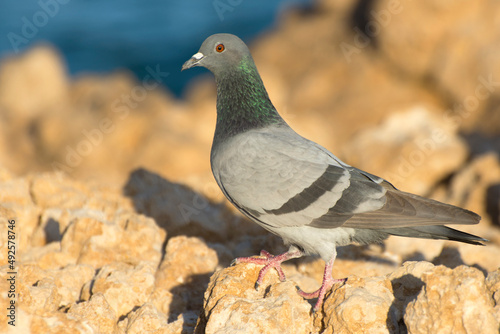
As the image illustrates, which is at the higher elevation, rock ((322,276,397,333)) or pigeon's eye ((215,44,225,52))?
pigeon's eye ((215,44,225,52))

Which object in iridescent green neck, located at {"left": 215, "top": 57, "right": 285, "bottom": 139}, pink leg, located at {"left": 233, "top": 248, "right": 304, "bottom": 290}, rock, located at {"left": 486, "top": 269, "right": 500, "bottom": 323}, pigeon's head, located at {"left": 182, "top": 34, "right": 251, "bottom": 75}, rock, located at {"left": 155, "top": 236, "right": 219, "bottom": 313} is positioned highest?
pigeon's head, located at {"left": 182, "top": 34, "right": 251, "bottom": 75}

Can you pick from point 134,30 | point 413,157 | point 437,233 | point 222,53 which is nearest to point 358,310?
point 437,233

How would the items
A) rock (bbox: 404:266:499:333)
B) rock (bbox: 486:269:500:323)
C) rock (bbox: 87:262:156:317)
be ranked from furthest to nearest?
rock (bbox: 87:262:156:317)
rock (bbox: 486:269:500:323)
rock (bbox: 404:266:499:333)

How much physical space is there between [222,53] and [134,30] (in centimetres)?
2721

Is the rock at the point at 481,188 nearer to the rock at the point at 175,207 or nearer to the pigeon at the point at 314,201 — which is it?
the pigeon at the point at 314,201

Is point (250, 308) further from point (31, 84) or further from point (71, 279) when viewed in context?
point (31, 84)

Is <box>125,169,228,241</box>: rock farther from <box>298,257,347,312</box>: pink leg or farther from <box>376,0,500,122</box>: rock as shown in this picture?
<box>376,0,500,122</box>: rock

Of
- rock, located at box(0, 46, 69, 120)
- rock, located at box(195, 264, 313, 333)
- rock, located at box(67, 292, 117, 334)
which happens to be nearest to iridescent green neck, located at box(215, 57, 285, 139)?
rock, located at box(195, 264, 313, 333)

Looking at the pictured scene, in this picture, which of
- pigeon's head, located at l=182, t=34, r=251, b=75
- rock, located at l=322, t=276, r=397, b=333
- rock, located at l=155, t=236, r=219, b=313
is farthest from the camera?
pigeon's head, located at l=182, t=34, r=251, b=75

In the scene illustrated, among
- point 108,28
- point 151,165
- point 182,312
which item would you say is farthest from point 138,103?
point 108,28

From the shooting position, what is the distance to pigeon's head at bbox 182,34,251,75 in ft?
19.6

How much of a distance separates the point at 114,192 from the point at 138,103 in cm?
736

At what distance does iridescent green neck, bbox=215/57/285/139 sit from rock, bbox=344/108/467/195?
425 cm

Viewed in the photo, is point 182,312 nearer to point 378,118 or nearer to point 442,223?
point 442,223
